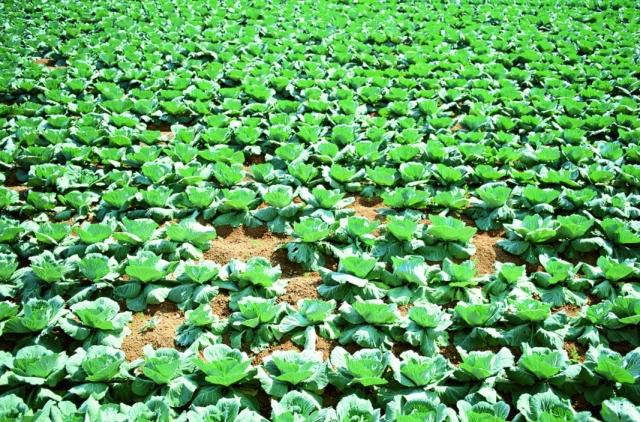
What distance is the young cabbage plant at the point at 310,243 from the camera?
15.4 ft

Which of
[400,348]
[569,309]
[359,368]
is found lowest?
[400,348]

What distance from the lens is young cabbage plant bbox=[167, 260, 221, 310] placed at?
14.0 ft

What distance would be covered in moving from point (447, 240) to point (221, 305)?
197 centimetres

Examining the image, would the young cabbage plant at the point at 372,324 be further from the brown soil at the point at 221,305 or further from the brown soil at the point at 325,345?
the brown soil at the point at 221,305

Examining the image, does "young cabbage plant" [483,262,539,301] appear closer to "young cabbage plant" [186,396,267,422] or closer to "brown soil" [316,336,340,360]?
"brown soil" [316,336,340,360]

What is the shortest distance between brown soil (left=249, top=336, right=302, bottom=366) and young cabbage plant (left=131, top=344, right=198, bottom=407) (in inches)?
17.3

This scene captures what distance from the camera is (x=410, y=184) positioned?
222 inches

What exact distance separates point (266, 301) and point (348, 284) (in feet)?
2.35

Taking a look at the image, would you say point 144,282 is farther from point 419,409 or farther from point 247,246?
point 419,409

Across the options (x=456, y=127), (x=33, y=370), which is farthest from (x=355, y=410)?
(x=456, y=127)

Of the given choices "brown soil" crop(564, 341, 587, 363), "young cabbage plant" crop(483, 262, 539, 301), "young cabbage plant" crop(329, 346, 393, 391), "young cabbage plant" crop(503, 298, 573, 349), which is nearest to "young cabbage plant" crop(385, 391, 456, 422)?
"young cabbage plant" crop(329, 346, 393, 391)

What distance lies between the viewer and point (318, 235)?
470 cm

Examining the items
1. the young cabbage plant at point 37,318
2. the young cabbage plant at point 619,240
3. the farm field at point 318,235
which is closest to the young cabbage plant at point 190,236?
the farm field at point 318,235

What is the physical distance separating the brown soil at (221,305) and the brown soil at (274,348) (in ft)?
1.22
